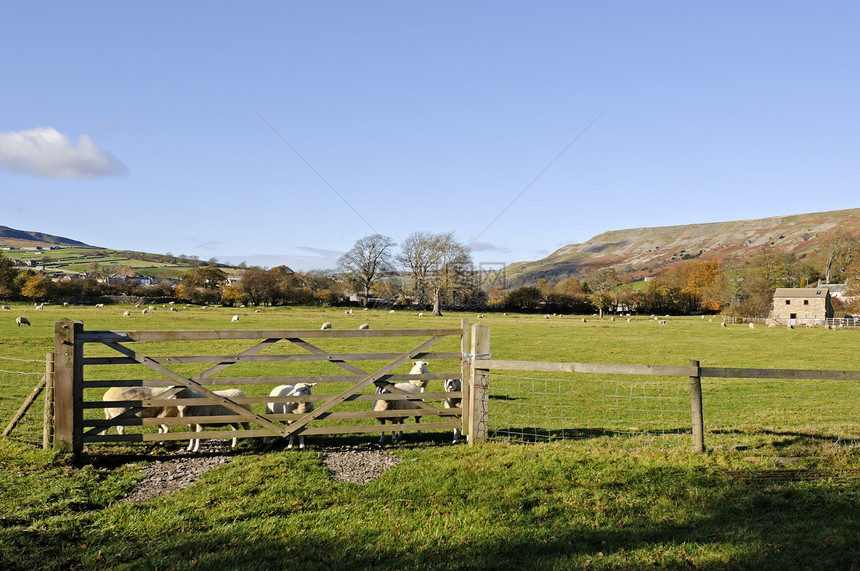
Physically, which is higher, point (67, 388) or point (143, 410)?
point (67, 388)

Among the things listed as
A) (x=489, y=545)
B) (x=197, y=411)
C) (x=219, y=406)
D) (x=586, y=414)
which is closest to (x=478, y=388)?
(x=489, y=545)

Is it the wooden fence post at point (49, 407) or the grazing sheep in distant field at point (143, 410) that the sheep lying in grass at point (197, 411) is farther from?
the wooden fence post at point (49, 407)

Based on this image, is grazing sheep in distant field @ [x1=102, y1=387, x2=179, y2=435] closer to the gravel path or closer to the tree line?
the gravel path

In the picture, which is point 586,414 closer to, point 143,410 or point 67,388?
point 143,410

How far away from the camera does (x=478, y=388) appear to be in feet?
31.8

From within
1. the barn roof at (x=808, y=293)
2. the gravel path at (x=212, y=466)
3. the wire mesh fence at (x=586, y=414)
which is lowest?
the wire mesh fence at (x=586, y=414)

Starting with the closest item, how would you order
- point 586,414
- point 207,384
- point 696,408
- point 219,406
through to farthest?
point 696,408
point 207,384
point 219,406
point 586,414

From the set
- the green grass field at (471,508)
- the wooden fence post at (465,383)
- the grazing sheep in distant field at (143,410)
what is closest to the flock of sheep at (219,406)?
the grazing sheep in distant field at (143,410)

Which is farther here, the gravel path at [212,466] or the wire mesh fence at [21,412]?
the wire mesh fence at [21,412]

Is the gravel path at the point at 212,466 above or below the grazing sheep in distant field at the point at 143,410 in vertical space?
below

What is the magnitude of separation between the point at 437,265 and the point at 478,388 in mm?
79737

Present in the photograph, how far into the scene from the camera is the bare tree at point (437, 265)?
87438 millimetres

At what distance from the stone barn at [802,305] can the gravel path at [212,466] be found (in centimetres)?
9493

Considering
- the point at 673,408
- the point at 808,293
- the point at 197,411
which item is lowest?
the point at 673,408
